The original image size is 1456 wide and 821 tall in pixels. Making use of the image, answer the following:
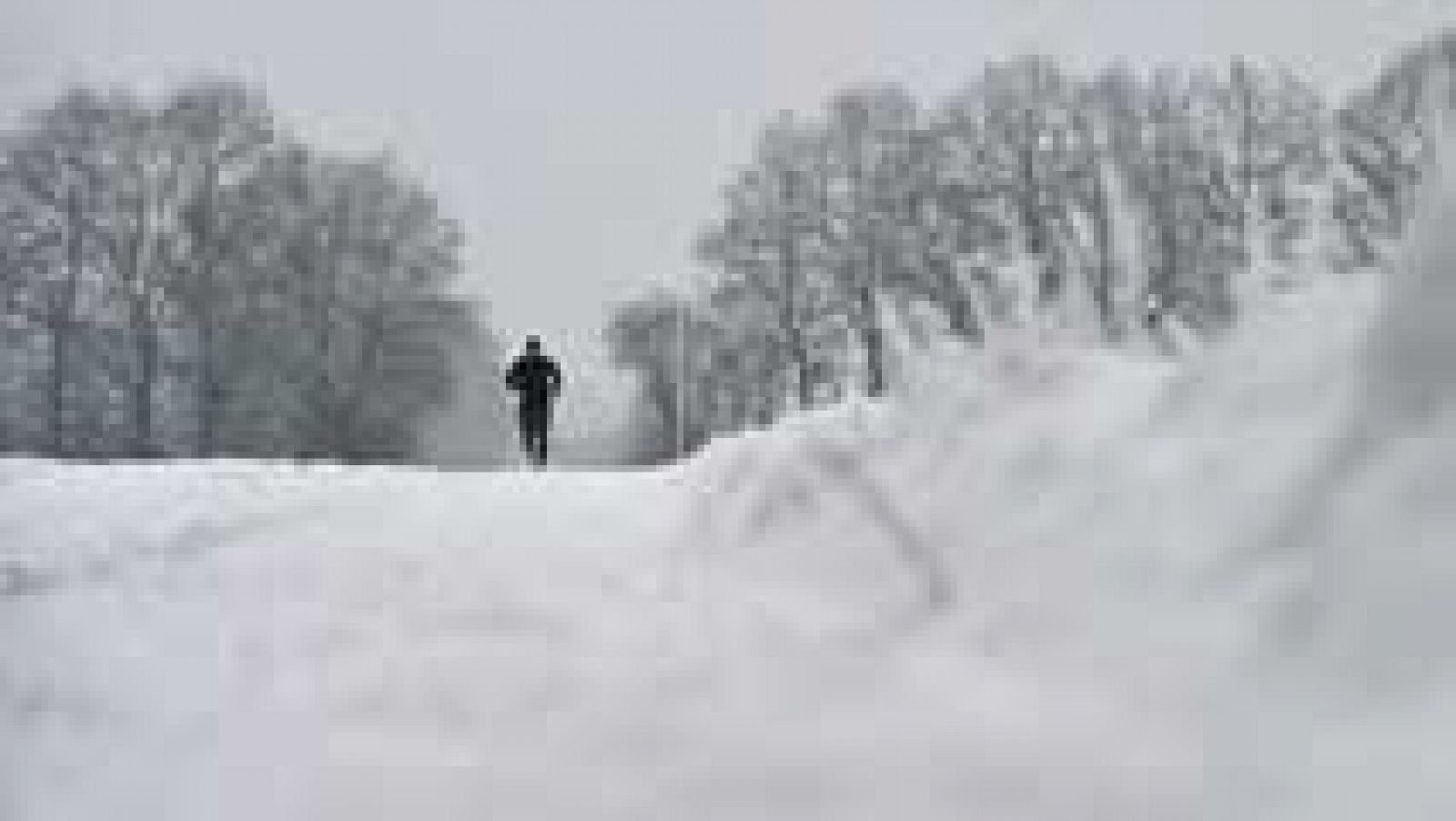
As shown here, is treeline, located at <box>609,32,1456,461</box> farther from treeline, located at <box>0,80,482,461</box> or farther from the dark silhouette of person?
the dark silhouette of person

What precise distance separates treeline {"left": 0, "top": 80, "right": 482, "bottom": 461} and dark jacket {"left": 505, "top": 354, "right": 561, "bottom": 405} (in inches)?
613

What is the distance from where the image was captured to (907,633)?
9.69ft

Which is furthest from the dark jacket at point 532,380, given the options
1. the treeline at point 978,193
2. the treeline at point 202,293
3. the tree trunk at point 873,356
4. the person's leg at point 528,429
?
the treeline at point 202,293

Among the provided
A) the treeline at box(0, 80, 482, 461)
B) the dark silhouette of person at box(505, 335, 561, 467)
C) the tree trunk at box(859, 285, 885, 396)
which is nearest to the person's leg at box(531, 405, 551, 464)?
the dark silhouette of person at box(505, 335, 561, 467)

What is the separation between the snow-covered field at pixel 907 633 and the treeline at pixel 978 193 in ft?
66.5

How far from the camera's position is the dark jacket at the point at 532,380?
15.5 m

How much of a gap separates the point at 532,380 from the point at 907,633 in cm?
1282

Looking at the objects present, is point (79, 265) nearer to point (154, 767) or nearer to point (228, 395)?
point (228, 395)

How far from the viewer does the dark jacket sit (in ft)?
50.9

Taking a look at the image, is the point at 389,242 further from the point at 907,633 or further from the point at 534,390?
the point at 907,633

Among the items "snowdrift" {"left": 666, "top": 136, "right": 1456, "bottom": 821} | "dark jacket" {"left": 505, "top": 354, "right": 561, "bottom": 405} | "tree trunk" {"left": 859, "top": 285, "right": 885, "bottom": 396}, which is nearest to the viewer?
"snowdrift" {"left": 666, "top": 136, "right": 1456, "bottom": 821}

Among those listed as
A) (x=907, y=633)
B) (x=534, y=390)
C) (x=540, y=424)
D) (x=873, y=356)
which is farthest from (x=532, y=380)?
(x=873, y=356)

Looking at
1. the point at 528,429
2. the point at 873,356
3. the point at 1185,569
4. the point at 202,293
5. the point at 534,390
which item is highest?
the point at 202,293

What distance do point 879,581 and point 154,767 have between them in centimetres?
154
